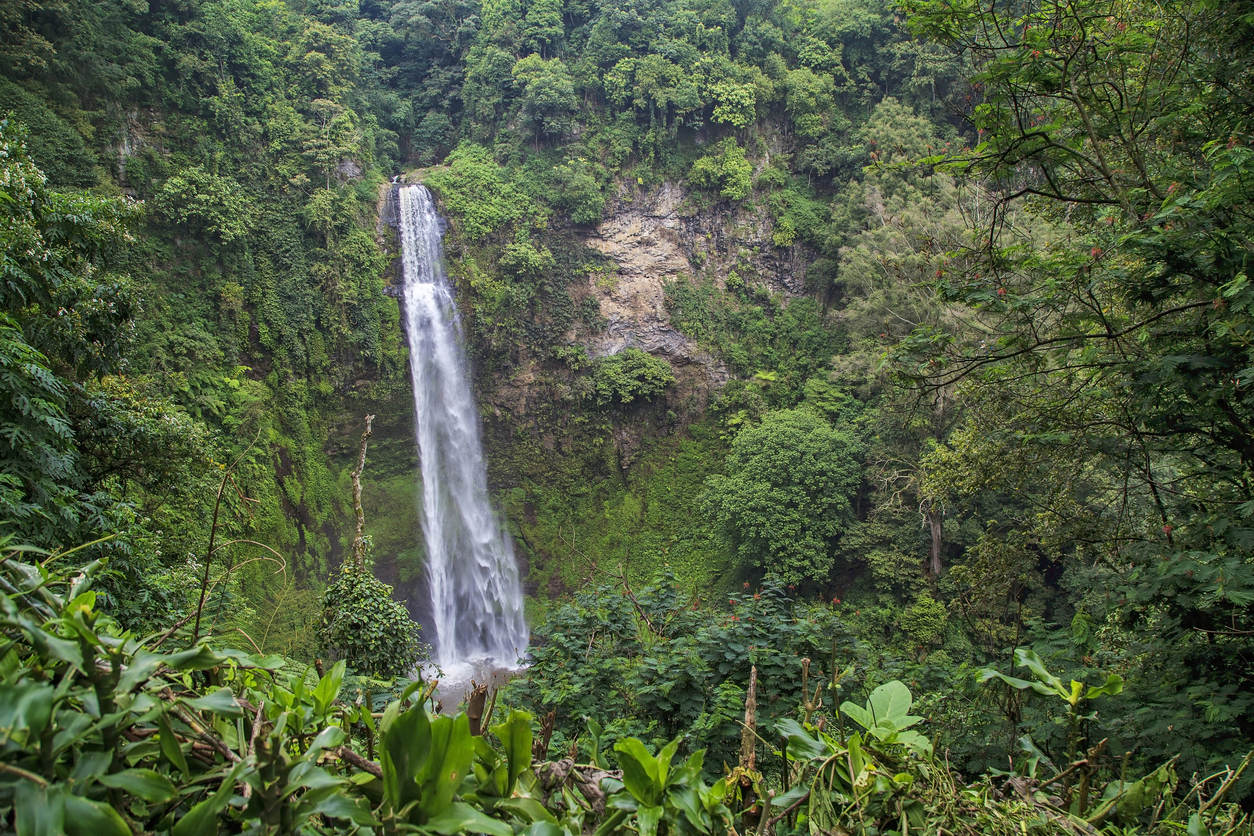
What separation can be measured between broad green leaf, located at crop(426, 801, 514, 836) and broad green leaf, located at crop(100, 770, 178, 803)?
0.72ft

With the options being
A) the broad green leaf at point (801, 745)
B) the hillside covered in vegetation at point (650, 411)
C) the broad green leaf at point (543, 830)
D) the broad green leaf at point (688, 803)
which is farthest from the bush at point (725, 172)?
the broad green leaf at point (543, 830)

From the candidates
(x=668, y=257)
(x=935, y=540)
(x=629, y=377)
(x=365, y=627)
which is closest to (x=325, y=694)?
(x=365, y=627)

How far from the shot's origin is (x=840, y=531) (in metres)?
12.1

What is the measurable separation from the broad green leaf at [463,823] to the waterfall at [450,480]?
13513mm

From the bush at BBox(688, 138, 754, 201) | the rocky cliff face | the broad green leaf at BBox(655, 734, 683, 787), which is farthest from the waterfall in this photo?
the broad green leaf at BBox(655, 734, 683, 787)

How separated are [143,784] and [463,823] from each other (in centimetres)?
27

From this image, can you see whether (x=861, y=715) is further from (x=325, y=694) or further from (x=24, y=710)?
(x=24, y=710)

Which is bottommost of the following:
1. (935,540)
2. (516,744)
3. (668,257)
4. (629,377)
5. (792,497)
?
(935,540)

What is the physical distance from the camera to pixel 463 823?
0.60m

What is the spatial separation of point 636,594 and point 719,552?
384 inches

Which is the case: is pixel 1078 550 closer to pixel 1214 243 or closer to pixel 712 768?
pixel 1214 243

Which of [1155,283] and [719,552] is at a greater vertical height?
[1155,283]

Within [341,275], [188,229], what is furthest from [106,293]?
[341,275]

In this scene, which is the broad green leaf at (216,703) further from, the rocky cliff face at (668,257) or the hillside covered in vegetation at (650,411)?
the rocky cliff face at (668,257)
